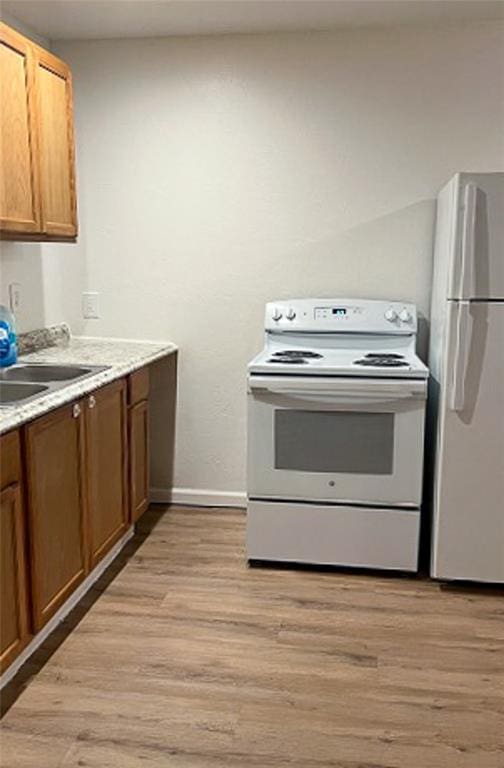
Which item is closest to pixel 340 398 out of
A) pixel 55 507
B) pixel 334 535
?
pixel 334 535

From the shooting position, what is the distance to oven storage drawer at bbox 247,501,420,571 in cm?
286

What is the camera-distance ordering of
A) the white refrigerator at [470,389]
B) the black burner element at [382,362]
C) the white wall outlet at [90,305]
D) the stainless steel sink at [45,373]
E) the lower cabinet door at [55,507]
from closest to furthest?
the lower cabinet door at [55,507] < the white refrigerator at [470,389] < the stainless steel sink at [45,373] < the black burner element at [382,362] < the white wall outlet at [90,305]

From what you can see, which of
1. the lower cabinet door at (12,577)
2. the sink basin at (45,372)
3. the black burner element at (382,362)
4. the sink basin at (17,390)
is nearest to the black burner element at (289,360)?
the black burner element at (382,362)

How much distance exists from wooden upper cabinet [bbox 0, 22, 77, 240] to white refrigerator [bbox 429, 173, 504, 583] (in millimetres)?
1542

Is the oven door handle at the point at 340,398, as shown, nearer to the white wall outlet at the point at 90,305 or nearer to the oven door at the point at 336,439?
the oven door at the point at 336,439

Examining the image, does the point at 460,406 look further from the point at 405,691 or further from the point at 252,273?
the point at 252,273

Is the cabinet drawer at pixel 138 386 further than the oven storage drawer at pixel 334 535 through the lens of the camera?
Yes

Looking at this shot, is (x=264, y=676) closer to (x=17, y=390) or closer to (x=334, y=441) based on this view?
(x=334, y=441)

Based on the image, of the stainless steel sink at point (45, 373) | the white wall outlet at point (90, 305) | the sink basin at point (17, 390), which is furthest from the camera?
the white wall outlet at point (90, 305)

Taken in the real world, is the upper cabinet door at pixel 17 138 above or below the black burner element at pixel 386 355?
above

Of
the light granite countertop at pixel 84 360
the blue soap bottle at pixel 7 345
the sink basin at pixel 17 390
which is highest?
the blue soap bottle at pixel 7 345

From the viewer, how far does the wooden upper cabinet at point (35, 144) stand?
95.7 inches

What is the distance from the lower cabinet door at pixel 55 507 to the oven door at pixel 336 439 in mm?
761

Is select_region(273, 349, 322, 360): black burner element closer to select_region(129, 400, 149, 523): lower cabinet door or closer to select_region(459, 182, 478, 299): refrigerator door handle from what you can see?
select_region(129, 400, 149, 523): lower cabinet door
